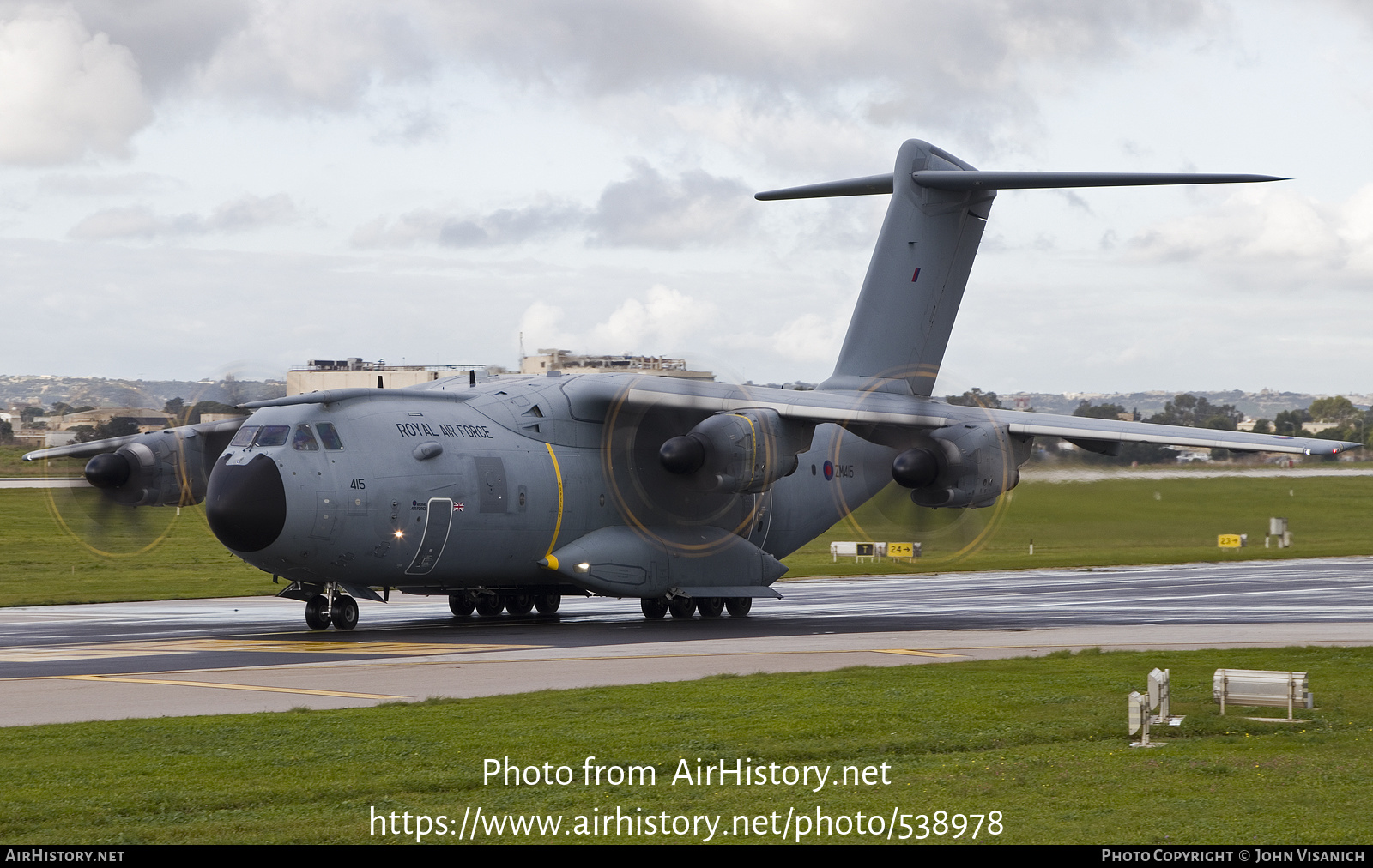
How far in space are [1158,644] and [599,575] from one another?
31.6 feet

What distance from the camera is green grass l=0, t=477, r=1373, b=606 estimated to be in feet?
86.0

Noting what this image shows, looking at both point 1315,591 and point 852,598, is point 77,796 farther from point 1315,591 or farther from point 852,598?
point 1315,591

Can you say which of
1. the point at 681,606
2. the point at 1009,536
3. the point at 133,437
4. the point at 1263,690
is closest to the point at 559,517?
the point at 681,606

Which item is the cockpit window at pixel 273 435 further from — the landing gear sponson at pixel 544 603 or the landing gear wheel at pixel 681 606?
the landing gear wheel at pixel 681 606

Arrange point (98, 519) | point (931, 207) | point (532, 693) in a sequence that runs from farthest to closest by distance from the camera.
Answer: point (931, 207) → point (98, 519) → point (532, 693)

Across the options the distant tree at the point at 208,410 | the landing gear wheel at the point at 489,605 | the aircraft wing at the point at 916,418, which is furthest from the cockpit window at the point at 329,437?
the landing gear wheel at the point at 489,605

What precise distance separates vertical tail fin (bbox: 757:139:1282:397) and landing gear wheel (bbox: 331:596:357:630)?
1051 centimetres

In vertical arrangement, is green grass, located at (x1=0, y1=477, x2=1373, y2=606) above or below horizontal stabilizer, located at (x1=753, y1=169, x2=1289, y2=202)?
below

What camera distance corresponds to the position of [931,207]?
2950 centimetres

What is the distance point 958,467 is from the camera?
78.5 feet

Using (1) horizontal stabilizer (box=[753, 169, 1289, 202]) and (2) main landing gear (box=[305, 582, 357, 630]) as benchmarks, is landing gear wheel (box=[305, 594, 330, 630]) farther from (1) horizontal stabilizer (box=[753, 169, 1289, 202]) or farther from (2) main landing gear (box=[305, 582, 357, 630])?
(1) horizontal stabilizer (box=[753, 169, 1289, 202])

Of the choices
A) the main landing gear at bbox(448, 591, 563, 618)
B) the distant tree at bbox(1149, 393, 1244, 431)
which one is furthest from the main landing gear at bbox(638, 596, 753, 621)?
the distant tree at bbox(1149, 393, 1244, 431)
